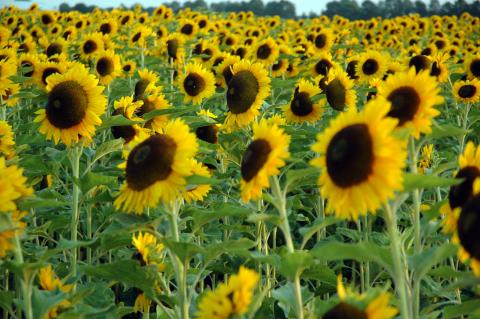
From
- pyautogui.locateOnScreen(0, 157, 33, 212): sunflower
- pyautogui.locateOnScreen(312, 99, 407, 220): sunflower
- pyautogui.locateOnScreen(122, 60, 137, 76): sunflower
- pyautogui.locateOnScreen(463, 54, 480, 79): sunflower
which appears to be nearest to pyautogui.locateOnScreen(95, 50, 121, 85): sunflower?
pyautogui.locateOnScreen(122, 60, 137, 76): sunflower

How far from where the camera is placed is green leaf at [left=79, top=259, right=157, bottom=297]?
2434mm

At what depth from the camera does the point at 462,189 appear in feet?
7.11

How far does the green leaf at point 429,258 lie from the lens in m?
2.01

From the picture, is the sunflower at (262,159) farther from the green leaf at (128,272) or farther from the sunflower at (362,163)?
the green leaf at (128,272)

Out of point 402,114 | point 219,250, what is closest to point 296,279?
point 219,250

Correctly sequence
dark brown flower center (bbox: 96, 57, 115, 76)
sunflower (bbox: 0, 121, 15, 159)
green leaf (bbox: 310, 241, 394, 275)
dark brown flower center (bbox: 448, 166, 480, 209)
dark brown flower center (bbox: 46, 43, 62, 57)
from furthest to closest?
dark brown flower center (bbox: 46, 43, 62, 57) → dark brown flower center (bbox: 96, 57, 115, 76) → sunflower (bbox: 0, 121, 15, 159) → dark brown flower center (bbox: 448, 166, 480, 209) → green leaf (bbox: 310, 241, 394, 275)

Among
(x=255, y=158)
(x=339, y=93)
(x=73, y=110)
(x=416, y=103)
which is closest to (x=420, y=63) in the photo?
(x=339, y=93)

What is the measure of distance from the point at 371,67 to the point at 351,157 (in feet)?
15.9

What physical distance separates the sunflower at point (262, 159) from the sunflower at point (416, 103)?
42cm

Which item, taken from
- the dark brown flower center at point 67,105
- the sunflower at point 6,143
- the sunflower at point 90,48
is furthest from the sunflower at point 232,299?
the sunflower at point 90,48

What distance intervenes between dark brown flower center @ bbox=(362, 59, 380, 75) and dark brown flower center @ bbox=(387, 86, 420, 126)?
4210 millimetres

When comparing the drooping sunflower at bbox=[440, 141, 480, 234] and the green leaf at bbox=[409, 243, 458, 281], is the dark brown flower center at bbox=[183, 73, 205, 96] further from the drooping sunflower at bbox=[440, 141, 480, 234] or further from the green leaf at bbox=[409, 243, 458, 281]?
the green leaf at bbox=[409, 243, 458, 281]

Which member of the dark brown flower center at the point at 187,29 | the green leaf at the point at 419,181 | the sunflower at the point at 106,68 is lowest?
the green leaf at the point at 419,181

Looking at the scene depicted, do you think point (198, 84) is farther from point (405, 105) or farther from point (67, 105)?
point (405, 105)
